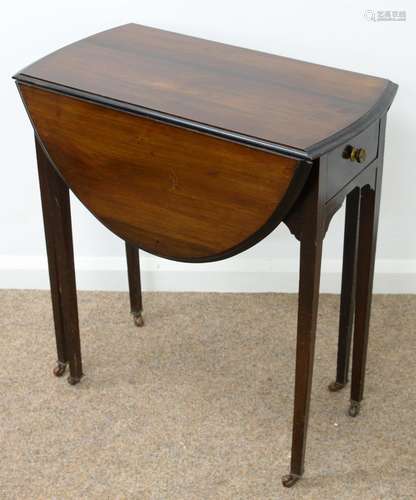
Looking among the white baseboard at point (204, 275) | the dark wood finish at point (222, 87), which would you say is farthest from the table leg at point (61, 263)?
the white baseboard at point (204, 275)

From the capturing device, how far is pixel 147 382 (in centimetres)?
235

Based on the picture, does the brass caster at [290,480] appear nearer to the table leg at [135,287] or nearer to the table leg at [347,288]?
the table leg at [347,288]

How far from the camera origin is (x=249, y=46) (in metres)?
2.37

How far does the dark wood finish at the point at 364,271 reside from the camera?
196cm

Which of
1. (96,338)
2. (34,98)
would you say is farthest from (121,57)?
A: (96,338)

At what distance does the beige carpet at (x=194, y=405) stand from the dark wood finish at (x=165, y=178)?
0.50 meters

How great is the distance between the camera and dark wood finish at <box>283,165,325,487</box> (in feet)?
5.54

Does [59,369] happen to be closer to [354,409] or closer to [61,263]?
[61,263]

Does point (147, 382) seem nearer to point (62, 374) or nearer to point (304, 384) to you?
point (62, 374)

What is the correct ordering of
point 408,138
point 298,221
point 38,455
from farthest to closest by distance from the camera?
1. point 408,138
2. point 38,455
3. point 298,221

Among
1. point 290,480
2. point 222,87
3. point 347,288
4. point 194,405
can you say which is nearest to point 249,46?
point 222,87

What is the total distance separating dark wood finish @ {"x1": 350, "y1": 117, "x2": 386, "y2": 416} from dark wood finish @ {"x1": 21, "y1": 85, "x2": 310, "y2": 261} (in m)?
0.32

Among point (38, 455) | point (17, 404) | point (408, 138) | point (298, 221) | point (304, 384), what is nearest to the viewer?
point (298, 221)

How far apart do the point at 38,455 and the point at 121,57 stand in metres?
0.92
